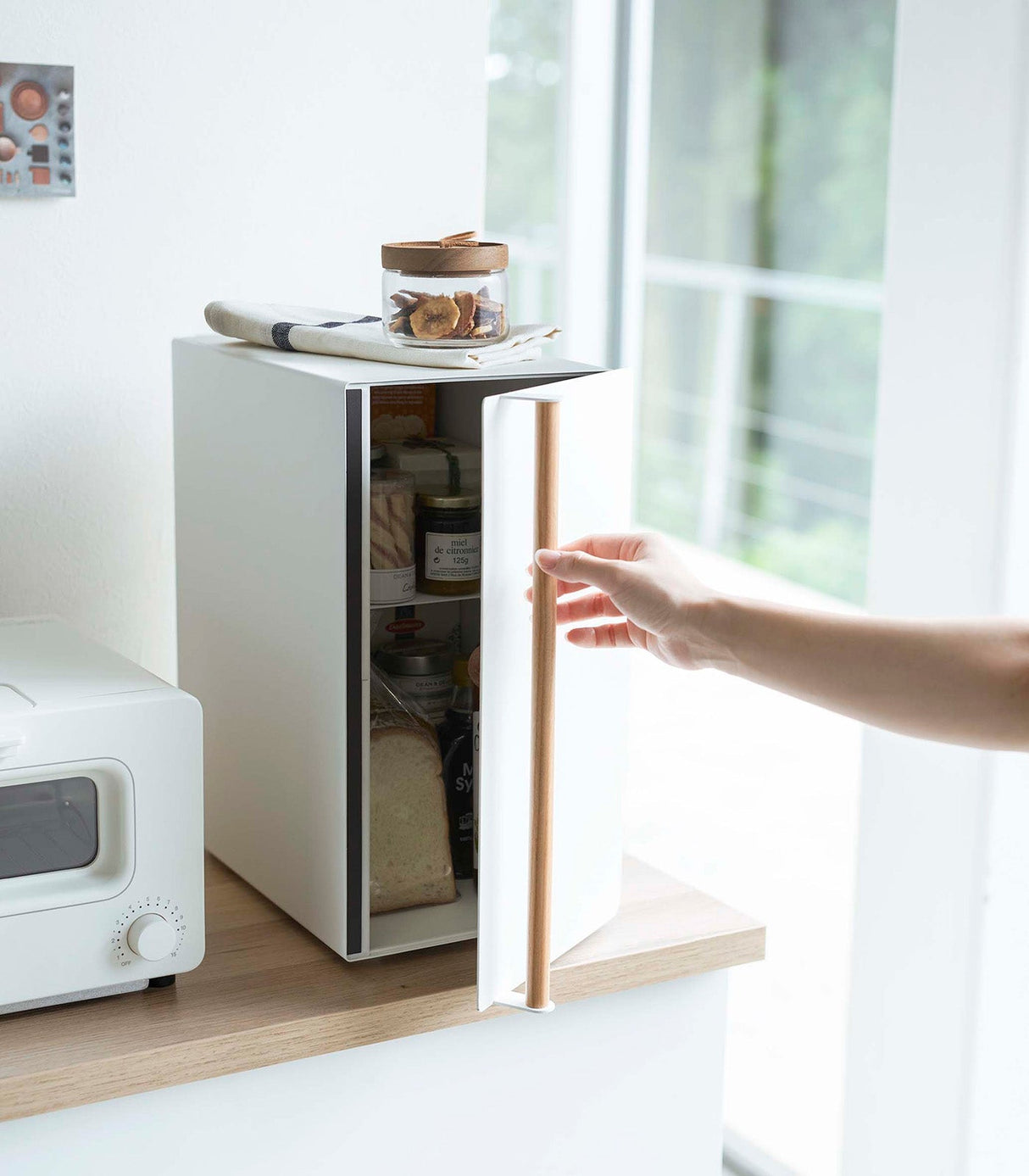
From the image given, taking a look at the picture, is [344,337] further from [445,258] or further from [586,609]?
[586,609]

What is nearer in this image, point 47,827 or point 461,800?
point 47,827

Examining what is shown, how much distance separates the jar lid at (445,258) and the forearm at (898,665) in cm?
32

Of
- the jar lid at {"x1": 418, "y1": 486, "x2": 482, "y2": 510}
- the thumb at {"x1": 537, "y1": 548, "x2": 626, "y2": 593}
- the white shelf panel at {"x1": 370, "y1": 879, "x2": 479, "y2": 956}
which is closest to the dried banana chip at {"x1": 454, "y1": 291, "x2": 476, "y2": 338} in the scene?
the jar lid at {"x1": 418, "y1": 486, "x2": 482, "y2": 510}

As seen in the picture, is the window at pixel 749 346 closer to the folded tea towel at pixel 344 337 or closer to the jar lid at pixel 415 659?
the jar lid at pixel 415 659

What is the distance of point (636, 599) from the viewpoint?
0.91m

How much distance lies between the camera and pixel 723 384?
181 inches

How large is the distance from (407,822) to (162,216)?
68 centimetres

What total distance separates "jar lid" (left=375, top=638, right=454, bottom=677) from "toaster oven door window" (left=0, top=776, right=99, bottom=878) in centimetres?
26

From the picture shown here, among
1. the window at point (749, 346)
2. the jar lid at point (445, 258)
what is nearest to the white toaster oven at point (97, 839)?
the jar lid at point (445, 258)

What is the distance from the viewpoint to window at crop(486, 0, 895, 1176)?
9.79ft

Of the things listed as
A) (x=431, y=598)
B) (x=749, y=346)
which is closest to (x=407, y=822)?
(x=431, y=598)

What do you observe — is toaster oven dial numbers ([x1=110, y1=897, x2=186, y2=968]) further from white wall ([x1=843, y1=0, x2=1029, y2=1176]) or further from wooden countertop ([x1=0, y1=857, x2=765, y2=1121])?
white wall ([x1=843, y1=0, x2=1029, y2=1176])

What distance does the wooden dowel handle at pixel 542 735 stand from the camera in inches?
33.8

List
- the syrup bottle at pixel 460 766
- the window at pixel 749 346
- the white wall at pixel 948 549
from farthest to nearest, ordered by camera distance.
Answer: the window at pixel 749 346, the white wall at pixel 948 549, the syrup bottle at pixel 460 766
